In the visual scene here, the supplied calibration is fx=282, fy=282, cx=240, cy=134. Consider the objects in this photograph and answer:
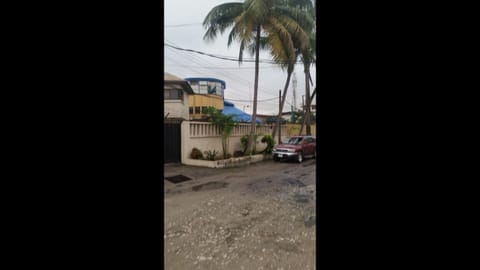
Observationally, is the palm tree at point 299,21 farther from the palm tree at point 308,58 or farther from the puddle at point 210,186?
the puddle at point 210,186

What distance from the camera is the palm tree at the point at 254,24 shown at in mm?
6477

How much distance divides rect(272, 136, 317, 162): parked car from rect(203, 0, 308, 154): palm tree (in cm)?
117

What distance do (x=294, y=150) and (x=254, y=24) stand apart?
313cm

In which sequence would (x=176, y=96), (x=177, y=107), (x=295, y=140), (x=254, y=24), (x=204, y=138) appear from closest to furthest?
(x=254, y=24), (x=204, y=138), (x=295, y=140), (x=177, y=107), (x=176, y=96)

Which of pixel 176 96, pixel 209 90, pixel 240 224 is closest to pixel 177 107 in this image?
pixel 176 96

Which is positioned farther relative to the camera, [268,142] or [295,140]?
[268,142]

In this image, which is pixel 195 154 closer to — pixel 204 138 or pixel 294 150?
pixel 204 138

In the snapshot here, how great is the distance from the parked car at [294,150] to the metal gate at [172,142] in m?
2.39

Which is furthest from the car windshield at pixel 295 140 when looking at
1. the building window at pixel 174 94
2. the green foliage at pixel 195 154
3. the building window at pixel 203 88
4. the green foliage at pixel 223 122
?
the building window at pixel 203 88

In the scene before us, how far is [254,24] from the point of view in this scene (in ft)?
21.5

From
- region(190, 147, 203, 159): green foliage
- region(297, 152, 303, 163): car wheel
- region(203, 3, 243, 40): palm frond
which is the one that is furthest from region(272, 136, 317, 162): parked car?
region(203, 3, 243, 40): palm frond

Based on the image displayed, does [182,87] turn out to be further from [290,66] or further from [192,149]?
[290,66]
